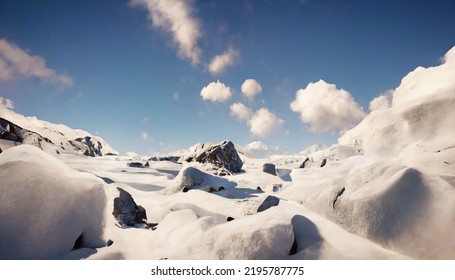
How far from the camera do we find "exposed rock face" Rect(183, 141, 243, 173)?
1296 centimetres

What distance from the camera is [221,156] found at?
13164mm

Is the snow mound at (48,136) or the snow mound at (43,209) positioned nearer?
the snow mound at (43,209)

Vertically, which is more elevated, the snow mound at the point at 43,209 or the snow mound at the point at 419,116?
the snow mound at the point at 419,116

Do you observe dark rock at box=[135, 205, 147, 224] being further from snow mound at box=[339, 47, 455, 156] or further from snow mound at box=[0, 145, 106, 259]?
snow mound at box=[339, 47, 455, 156]

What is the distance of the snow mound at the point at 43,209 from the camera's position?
296 cm

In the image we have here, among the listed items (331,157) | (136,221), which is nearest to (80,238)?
(136,221)

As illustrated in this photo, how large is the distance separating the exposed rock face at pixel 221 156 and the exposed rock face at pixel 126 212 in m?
8.12

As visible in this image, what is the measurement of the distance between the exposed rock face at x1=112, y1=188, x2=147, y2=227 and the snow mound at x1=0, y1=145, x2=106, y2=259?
609 millimetres

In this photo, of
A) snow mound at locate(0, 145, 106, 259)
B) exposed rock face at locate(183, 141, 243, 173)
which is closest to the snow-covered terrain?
snow mound at locate(0, 145, 106, 259)

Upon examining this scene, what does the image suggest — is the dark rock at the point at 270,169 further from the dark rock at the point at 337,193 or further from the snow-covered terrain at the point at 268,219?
the dark rock at the point at 337,193

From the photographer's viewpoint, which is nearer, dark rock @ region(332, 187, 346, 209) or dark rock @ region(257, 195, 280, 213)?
dark rock @ region(332, 187, 346, 209)

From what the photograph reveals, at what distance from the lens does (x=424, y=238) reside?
9.68ft

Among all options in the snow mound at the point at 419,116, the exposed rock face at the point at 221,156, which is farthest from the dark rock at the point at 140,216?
the exposed rock face at the point at 221,156
